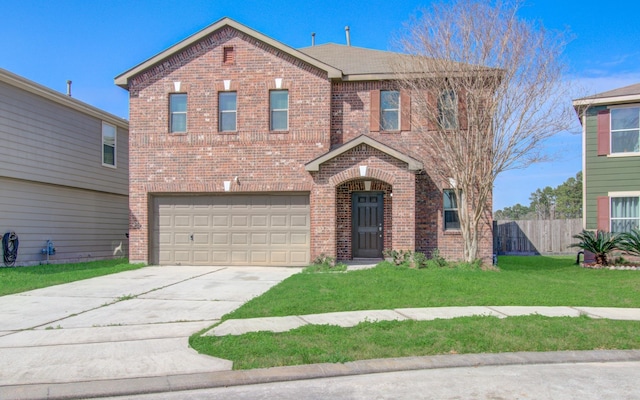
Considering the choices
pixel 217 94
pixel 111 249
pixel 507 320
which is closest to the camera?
pixel 507 320

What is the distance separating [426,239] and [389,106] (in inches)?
173

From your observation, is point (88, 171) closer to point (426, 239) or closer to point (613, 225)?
point (426, 239)

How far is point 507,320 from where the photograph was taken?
7.41 metres

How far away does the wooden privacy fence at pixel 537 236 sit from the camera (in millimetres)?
24891

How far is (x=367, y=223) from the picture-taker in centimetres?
1641

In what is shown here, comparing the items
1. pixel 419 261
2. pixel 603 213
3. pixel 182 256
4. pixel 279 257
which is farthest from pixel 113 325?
pixel 603 213

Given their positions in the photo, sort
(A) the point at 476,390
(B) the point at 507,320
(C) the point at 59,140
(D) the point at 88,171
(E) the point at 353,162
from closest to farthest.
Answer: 1. (A) the point at 476,390
2. (B) the point at 507,320
3. (E) the point at 353,162
4. (C) the point at 59,140
5. (D) the point at 88,171

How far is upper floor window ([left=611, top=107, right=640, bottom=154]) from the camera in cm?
1712

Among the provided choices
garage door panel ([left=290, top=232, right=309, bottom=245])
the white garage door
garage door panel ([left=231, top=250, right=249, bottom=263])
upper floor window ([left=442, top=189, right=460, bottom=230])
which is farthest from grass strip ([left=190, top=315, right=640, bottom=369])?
garage door panel ([left=231, top=250, right=249, bottom=263])

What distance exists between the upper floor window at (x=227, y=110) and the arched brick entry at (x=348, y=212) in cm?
406

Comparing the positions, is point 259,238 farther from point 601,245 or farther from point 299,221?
point 601,245

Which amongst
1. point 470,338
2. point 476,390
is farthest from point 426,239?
point 476,390

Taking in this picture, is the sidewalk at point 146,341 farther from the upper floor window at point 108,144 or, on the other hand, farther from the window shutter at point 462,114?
Result: the upper floor window at point 108,144

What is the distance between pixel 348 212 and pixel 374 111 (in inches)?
131
